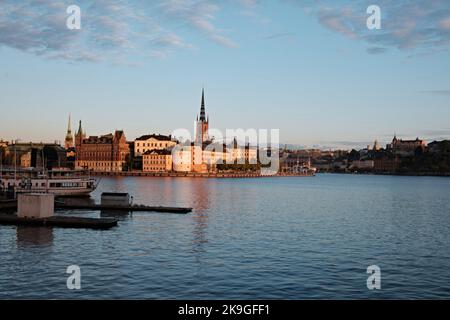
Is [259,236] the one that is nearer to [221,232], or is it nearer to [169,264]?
[221,232]

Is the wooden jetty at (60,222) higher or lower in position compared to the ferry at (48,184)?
lower

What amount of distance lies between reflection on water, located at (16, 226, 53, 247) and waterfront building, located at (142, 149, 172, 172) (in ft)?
518

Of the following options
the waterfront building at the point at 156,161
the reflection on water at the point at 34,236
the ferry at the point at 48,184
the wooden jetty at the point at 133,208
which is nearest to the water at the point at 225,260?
the reflection on water at the point at 34,236

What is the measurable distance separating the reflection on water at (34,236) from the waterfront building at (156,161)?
158 meters

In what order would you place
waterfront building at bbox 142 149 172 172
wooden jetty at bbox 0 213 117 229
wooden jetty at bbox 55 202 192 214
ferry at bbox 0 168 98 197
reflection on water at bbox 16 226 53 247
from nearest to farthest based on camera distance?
reflection on water at bbox 16 226 53 247 → wooden jetty at bbox 0 213 117 229 → wooden jetty at bbox 55 202 192 214 → ferry at bbox 0 168 98 197 → waterfront building at bbox 142 149 172 172

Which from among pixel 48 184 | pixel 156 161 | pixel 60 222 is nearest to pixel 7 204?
pixel 60 222

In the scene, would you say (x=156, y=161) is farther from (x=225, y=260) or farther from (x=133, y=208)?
(x=225, y=260)

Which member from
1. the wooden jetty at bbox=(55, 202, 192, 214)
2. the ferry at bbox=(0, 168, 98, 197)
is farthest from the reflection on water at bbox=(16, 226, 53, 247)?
the ferry at bbox=(0, 168, 98, 197)

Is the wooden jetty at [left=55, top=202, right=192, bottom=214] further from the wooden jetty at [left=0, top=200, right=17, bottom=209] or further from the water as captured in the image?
the water

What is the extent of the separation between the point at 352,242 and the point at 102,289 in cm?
1902

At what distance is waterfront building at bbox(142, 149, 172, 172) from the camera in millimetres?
194250

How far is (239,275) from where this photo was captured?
23016 mm

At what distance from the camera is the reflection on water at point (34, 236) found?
30.3m

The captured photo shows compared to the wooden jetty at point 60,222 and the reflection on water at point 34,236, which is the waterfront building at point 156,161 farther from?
the reflection on water at point 34,236
